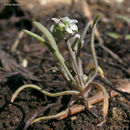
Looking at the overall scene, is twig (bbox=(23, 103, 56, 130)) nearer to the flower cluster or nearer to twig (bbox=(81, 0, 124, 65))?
the flower cluster

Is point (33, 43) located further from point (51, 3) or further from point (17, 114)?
point (17, 114)

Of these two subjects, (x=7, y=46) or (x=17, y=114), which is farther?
(x=7, y=46)

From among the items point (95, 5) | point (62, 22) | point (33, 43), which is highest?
point (62, 22)

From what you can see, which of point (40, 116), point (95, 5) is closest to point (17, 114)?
point (40, 116)

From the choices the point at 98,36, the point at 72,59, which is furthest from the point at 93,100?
the point at 98,36

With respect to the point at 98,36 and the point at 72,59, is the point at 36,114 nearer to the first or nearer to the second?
the point at 72,59

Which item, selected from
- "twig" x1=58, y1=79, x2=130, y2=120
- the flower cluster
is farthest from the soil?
the flower cluster
